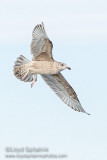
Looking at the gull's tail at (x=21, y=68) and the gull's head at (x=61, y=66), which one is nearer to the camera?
the gull's head at (x=61, y=66)

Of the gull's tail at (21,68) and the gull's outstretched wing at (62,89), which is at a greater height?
the gull's tail at (21,68)

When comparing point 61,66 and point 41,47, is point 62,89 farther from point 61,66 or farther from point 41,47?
point 41,47

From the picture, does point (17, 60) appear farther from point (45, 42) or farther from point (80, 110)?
point (80, 110)

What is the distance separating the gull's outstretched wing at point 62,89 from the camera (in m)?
10.7

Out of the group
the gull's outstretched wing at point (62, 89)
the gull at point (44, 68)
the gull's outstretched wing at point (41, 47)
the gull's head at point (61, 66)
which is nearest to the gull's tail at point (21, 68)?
the gull at point (44, 68)

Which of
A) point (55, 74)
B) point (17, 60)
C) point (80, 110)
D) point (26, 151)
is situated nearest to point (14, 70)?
point (17, 60)

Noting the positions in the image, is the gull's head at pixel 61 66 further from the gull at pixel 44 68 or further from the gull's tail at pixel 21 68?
the gull's tail at pixel 21 68

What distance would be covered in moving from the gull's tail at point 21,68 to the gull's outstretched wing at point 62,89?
0.39m

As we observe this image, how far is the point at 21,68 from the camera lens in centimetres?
1064

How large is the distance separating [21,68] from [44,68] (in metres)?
0.96

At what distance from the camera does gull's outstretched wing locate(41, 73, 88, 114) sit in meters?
10.7

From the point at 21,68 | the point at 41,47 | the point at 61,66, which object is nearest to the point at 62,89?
the point at 61,66

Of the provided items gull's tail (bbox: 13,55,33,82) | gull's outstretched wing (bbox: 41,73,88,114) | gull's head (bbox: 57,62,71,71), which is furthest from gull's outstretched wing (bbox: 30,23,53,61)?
gull's outstretched wing (bbox: 41,73,88,114)

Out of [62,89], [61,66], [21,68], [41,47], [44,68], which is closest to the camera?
[44,68]
